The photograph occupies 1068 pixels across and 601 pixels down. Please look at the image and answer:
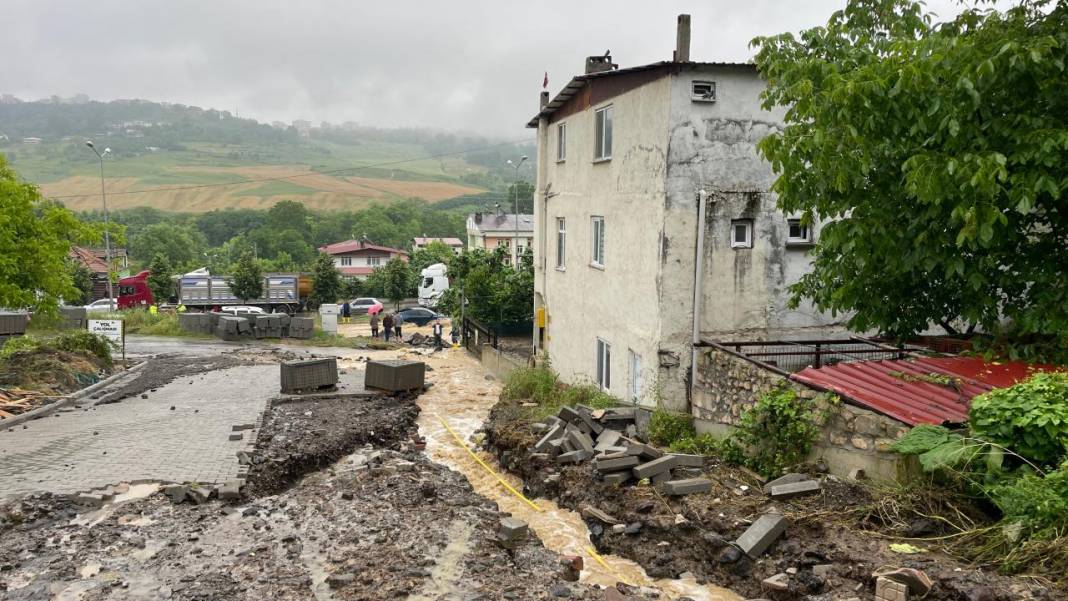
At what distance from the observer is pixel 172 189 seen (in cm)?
17875

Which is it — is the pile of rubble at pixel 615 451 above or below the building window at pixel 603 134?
below

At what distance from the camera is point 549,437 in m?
13.1

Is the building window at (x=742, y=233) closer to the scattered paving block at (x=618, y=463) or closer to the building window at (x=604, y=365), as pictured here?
the building window at (x=604, y=365)

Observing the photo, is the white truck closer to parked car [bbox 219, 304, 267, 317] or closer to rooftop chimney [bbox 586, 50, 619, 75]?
parked car [bbox 219, 304, 267, 317]

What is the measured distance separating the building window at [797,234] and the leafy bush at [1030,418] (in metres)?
6.30

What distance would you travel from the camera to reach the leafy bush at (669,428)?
1277 centimetres

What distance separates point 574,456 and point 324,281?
142 ft

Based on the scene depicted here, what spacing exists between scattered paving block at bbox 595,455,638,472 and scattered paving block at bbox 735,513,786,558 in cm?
267

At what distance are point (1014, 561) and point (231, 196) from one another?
18118 centimetres

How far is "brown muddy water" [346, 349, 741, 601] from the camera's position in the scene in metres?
8.71

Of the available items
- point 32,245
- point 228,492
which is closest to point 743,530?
point 228,492

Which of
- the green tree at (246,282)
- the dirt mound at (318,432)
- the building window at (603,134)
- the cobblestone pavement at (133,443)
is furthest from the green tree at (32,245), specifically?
the green tree at (246,282)

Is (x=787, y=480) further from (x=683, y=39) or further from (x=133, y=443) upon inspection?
(x=133, y=443)

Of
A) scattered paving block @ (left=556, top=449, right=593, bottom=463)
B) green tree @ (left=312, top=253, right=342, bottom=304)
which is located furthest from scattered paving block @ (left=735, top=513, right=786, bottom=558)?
green tree @ (left=312, top=253, right=342, bottom=304)
